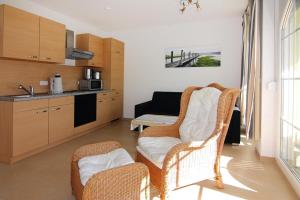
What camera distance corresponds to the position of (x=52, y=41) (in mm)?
3566

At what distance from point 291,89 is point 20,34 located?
363 centimetres

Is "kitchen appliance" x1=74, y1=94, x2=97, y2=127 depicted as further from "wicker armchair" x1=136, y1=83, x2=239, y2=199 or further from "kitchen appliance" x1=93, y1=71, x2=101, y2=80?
"wicker armchair" x1=136, y1=83, x2=239, y2=199

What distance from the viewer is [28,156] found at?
299 cm

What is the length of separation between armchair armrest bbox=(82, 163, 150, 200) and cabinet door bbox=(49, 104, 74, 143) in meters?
2.27

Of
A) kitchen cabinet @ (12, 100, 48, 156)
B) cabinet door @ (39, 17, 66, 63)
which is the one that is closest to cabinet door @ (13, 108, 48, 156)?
kitchen cabinet @ (12, 100, 48, 156)

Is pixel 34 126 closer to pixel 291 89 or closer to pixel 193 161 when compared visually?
pixel 193 161

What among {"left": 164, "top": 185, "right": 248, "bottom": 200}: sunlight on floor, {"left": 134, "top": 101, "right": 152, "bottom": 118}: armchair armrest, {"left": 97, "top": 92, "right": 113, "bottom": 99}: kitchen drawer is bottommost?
{"left": 164, "top": 185, "right": 248, "bottom": 200}: sunlight on floor

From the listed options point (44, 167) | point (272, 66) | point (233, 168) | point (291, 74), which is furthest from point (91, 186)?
point (272, 66)

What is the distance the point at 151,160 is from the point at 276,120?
1.89 m

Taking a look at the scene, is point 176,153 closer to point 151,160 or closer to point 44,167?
point 151,160

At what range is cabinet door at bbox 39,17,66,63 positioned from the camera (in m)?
3.38

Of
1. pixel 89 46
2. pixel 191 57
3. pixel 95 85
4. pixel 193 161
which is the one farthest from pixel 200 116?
pixel 89 46

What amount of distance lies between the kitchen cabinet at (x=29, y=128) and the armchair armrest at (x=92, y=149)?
4.38ft

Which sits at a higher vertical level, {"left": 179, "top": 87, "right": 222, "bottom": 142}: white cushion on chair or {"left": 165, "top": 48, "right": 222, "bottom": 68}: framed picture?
{"left": 165, "top": 48, "right": 222, "bottom": 68}: framed picture
